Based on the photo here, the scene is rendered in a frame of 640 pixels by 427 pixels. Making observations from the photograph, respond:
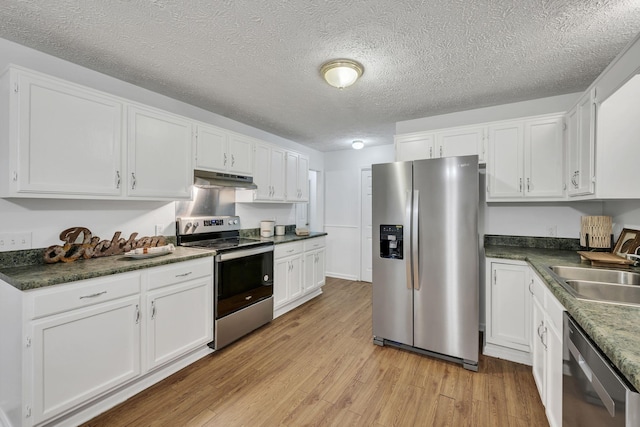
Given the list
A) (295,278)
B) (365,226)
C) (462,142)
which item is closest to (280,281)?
(295,278)

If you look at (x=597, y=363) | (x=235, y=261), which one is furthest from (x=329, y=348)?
(x=597, y=363)

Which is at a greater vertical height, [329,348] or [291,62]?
[291,62]

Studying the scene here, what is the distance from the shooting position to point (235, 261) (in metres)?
2.73

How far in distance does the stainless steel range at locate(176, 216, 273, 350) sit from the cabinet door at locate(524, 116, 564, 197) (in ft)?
9.22

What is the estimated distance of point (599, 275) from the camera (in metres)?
1.84

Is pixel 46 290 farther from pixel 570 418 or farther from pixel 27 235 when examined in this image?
pixel 570 418

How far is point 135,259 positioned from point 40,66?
1.60 m

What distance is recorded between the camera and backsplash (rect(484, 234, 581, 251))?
107 inches

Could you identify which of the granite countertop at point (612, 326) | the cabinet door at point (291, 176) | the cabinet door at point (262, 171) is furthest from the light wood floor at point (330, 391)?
the cabinet door at point (291, 176)

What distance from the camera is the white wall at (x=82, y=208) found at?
1909 mm

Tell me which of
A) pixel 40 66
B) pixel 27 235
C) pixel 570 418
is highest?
pixel 40 66

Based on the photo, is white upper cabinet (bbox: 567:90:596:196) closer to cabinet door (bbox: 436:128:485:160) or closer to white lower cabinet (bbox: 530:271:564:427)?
cabinet door (bbox: 436:128:485:160)

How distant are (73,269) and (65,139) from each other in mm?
903

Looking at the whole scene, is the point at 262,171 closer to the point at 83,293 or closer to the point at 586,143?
the point at 83,293
